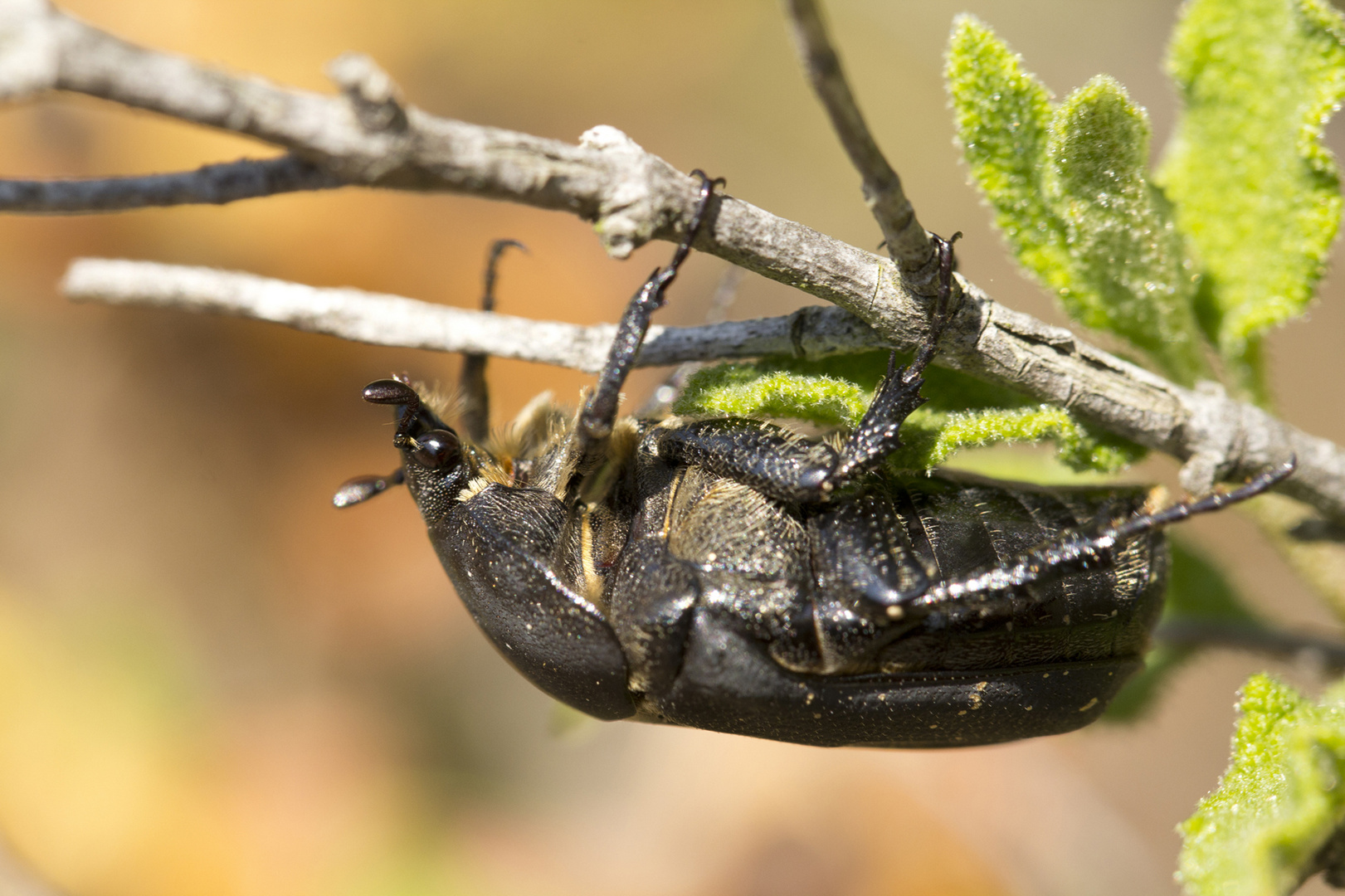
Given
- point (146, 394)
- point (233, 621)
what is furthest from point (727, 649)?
point (146, 394)

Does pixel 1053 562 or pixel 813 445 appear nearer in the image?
pixel 1053 562

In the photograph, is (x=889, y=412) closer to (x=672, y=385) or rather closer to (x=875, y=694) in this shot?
(x=875, y=694)

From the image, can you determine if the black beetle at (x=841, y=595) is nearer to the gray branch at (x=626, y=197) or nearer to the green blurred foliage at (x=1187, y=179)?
the gray branch at (x=626, y=197)

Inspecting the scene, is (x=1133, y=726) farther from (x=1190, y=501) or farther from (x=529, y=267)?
(x=529, y=267)

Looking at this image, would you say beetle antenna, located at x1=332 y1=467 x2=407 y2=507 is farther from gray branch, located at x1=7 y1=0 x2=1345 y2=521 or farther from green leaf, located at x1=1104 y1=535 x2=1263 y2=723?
green leaf, located at x1=1104 y1=535 x2=1263 y2=723

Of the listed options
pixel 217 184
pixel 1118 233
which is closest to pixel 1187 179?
pixel 1118 233

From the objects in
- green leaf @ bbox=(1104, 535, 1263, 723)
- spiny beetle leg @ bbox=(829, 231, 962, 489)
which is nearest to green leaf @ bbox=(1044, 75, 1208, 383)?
spiny beetle leg @ bbox=(829, 231, 962, 489)
